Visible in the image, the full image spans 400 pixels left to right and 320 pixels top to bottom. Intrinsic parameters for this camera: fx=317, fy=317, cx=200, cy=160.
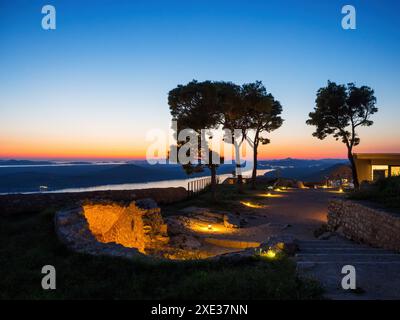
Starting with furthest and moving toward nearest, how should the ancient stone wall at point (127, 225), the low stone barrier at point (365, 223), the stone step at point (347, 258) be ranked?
1. the ancient stone wall at point (127, 225)
2. the low stone barrier at point (365, 223)
3. the stone step at point (347, 258)

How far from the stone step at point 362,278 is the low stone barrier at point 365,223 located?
281 cm

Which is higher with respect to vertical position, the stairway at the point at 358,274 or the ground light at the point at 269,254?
the stairway at the point at 358,274

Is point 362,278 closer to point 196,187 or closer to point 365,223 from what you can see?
point 365,223

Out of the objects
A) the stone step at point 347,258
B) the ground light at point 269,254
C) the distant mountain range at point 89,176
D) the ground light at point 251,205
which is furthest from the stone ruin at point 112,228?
the distant mountain range at point 89,176

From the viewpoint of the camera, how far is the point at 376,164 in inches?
1286

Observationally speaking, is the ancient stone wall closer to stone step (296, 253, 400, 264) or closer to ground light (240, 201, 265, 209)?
stone step (296, 253, 400, 264)

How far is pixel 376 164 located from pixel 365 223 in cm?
2518

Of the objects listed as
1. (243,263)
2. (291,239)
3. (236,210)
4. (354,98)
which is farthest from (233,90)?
(243,263)

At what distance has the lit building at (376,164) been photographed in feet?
104

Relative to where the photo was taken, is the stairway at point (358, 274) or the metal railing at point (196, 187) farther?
the metal railing at point (196, 187)

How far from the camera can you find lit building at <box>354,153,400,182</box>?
104 feet

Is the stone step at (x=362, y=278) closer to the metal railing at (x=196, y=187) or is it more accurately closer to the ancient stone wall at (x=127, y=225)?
the ancient stone wall at (x=127, y=225)

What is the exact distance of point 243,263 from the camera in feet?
22.9

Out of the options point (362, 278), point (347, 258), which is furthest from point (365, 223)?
point (362, 278)
